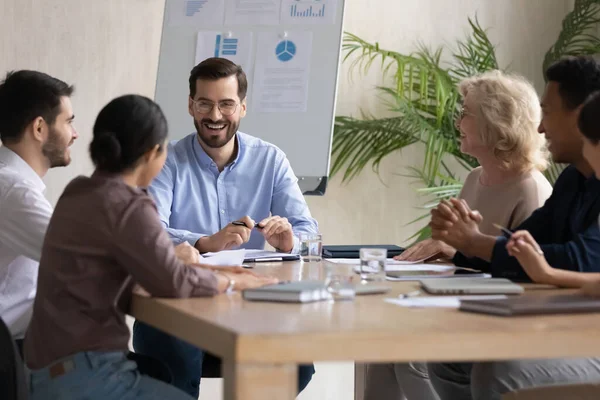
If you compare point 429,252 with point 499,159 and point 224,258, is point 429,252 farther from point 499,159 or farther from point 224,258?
point 224,258

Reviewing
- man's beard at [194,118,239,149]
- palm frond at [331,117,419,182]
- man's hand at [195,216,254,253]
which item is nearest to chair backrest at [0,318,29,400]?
man's hand at [195,216,254,253]

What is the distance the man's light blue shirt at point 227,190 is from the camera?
3244mm

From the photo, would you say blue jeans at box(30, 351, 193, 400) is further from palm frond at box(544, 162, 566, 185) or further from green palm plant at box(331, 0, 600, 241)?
palm frond at box(544, 162, 566, 185)

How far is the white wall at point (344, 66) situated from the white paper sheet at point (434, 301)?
285cm

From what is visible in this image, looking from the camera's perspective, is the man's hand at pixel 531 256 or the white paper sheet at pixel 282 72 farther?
the white paper sheet at pixel 282 72

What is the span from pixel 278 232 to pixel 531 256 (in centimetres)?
105

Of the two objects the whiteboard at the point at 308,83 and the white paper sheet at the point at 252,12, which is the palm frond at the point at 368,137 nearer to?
the whiteboard at the point at 308,83

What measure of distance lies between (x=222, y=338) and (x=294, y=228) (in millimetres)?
1801

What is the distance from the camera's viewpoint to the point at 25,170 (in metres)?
2.44

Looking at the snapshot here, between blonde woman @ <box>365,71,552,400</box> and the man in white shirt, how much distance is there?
112 cm

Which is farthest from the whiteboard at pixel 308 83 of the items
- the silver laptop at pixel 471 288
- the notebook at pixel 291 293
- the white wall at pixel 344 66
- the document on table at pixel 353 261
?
the notebook at pixel 291 293

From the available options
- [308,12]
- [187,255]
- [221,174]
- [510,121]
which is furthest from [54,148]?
[308,12]

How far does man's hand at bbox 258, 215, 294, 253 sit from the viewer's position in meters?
2.82

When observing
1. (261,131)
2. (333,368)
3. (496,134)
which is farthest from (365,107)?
(496,134)
